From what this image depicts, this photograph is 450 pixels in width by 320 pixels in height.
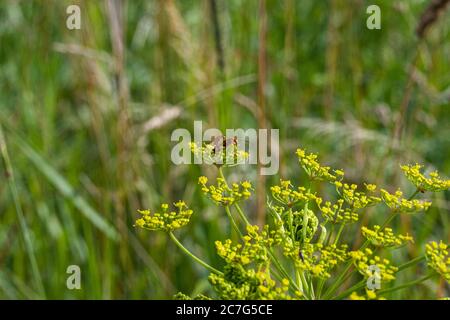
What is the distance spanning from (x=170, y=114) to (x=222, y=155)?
1253 mm

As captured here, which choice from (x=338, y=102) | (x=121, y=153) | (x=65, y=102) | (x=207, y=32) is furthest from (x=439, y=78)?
(x=65, y=102)

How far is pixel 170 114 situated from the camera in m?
2.22

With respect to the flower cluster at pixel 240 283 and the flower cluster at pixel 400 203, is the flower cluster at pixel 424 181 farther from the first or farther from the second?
the flower cluster at pixel 240 283

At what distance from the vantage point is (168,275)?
223cm

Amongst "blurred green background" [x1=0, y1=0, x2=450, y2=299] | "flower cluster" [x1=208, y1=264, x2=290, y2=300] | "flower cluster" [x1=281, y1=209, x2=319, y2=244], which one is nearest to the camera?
"flower cluster" [x1=208, y1=264, x2=290, y2=300]

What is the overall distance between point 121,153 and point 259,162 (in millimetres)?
453

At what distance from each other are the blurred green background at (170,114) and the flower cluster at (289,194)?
2.96ft

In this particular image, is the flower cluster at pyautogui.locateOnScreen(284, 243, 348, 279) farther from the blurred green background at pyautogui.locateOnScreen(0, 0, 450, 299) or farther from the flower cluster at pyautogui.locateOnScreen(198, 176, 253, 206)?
the blurred green background at pyautogui.locateOnScreen(0, 0, 450, 299)

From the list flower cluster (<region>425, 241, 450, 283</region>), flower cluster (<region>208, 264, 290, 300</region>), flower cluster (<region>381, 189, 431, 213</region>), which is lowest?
flower cluster (<region>208, 264, 290, 300</region>)

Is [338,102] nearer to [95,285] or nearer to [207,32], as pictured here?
[207,32]

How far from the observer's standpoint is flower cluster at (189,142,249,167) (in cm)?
98

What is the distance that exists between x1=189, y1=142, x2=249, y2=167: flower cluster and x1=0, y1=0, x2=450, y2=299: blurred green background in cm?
82

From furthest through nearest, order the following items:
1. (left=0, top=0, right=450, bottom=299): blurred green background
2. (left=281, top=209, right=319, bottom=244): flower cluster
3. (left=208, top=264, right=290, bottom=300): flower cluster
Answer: (left=0, top=0, right=450, bottom=299): blurred green background < (left=281, top=209, right=319, bottom=244): flower cluster < (left=208, top=264, right=290, bottom=300): flower cluster

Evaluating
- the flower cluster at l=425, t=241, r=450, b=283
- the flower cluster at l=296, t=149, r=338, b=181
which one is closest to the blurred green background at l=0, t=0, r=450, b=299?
the flower cluster at l=296, t=149, r=338, b=181
